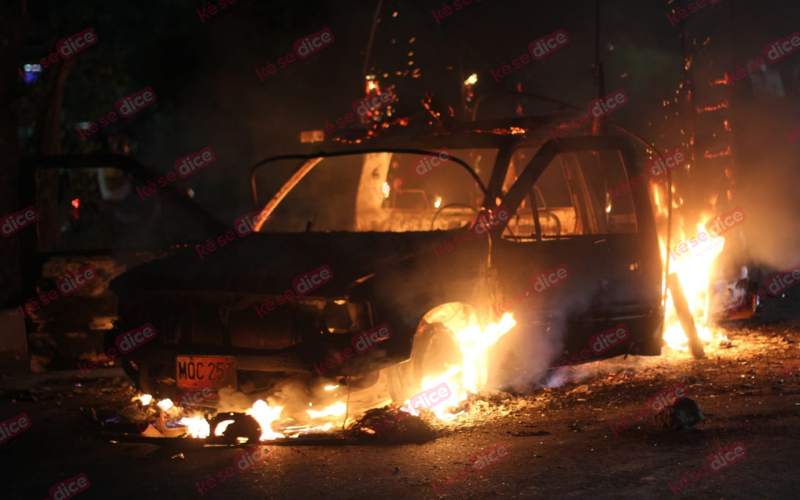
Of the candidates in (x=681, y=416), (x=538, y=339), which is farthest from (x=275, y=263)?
(x=681, y=416)

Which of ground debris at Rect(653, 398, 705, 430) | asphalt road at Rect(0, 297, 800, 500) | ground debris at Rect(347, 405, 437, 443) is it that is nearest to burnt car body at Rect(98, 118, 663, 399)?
ground debris at Rect(347, 405, 437, 443)

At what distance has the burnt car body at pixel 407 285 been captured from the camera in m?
5.12

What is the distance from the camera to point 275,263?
5301 mm

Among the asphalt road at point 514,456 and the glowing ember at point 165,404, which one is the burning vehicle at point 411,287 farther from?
the asphalt road at point 514,456

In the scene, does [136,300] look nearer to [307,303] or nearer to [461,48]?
[307,303]

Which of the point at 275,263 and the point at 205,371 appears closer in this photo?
the point at 205,371

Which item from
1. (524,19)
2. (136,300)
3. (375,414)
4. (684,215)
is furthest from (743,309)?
(524,19)

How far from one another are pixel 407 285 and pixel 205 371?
140 centimetres

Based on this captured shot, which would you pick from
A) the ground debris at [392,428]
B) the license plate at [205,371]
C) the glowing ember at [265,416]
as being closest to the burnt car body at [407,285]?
the license plate at [205,371]

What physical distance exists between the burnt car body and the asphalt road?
17.8 inches

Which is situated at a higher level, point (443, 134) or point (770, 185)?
point (443, 134)

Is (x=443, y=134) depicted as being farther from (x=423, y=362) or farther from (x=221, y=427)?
(x=221, y=427)

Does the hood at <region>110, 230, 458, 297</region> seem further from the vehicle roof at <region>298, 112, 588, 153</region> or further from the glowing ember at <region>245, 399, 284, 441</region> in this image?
the vehicle roof at <region>298, 112, 588, 153</region>

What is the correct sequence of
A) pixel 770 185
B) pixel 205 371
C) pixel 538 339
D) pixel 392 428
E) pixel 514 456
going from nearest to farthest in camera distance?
pixel 514 456
pixel 205 371
pixel 392 428
pixel 538 339
pixel 770 185
